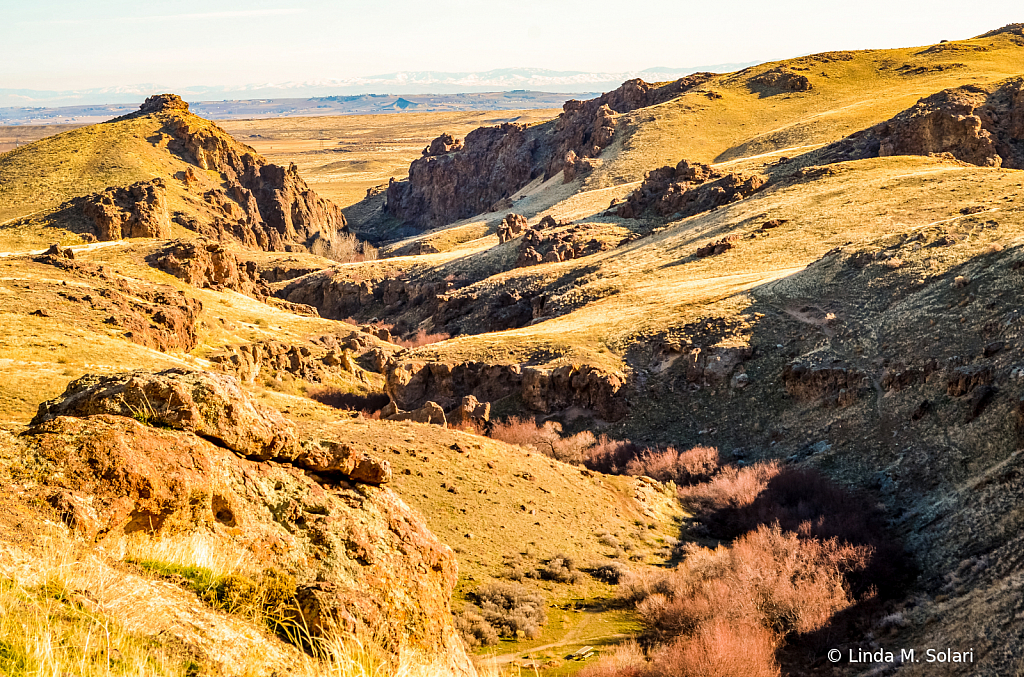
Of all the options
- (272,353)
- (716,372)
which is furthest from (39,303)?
(716,372)

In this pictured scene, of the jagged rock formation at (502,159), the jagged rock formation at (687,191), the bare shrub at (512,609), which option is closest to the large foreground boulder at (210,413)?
the bare shrub at (512,609)

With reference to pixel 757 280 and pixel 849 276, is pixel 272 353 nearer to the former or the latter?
pixel 757 280

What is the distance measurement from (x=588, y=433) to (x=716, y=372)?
18.5 feet

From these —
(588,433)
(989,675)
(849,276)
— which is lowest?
(588,433)

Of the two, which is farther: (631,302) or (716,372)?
(631,302)

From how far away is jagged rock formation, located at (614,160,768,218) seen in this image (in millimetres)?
55969

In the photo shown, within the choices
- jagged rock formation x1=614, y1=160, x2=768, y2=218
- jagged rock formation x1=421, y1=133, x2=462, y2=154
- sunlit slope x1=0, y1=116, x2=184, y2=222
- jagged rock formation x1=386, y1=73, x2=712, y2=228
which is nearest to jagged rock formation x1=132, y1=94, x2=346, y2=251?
sunlit slope x1=0, y1=116, x2=184, y2=222

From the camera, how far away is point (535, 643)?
13344mm

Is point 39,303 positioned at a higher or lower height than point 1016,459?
higher

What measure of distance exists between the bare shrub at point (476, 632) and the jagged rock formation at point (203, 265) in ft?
117

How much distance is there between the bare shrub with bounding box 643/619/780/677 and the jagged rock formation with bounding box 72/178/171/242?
1929 inches

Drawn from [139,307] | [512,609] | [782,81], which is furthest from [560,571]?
[782,81]

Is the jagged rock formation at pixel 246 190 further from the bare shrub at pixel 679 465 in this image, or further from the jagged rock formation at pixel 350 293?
the bare shrub at pixel 679 465

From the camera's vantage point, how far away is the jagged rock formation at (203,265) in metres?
43.4
